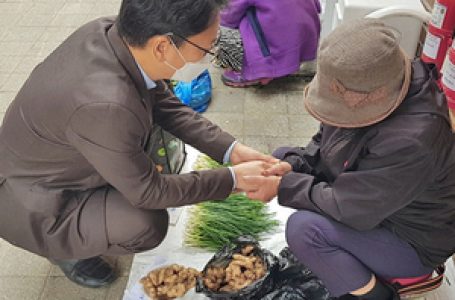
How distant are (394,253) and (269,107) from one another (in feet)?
4.72

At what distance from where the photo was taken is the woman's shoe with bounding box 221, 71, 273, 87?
2895 mm

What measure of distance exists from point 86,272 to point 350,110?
120cm

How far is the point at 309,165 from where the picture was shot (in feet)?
5.74

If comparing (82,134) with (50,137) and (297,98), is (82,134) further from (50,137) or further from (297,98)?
(297,98)

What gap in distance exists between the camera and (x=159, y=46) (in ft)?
4.49

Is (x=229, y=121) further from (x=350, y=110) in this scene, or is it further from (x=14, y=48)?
(x=14, y=48)

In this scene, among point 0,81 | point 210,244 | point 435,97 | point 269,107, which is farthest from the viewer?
point 0,81

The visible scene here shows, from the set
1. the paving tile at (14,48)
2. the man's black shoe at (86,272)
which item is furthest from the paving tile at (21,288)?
the paving tile at (14,48)

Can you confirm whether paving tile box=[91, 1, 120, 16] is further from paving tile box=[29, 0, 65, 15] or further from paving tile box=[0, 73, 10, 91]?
paving tile box=[0, 73, 10, 91]

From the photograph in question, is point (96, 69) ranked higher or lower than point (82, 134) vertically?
higher

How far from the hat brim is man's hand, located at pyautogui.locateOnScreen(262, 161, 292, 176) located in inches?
14.9

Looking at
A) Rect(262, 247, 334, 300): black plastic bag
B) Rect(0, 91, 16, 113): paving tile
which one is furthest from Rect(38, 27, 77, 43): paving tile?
Rect(262, 247, 334, 300): black plastic bag

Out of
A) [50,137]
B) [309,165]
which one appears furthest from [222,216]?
[50,137]

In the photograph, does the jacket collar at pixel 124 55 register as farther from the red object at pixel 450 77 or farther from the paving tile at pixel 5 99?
the paving tile at pixel 5 99
